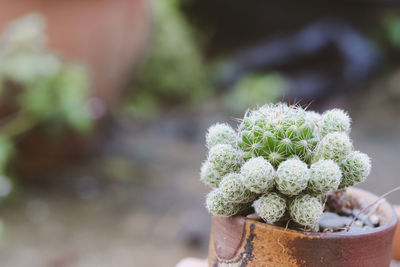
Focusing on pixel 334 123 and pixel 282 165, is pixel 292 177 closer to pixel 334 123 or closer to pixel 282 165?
pixel 282 165

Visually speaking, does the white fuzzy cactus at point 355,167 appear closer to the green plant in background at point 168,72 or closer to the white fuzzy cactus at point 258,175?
the white fuzzy cactus at point 258,175

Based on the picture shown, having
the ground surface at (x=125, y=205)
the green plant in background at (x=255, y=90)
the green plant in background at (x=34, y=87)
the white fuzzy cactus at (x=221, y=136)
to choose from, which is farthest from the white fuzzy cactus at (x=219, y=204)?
the green plant in background at (x=255, y=90)

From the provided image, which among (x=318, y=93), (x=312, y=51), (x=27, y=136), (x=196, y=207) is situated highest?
(x=312, y=51)

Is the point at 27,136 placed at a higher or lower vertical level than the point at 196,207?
higher

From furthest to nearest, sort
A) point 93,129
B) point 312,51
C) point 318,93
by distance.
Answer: point 312,51
point 318,93
point 93,129

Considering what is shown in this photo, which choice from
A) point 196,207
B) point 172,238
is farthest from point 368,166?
point 196,207

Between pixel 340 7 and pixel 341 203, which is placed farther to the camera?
pixel 340 7

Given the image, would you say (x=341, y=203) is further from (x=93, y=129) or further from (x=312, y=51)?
(x=312, y=51)
